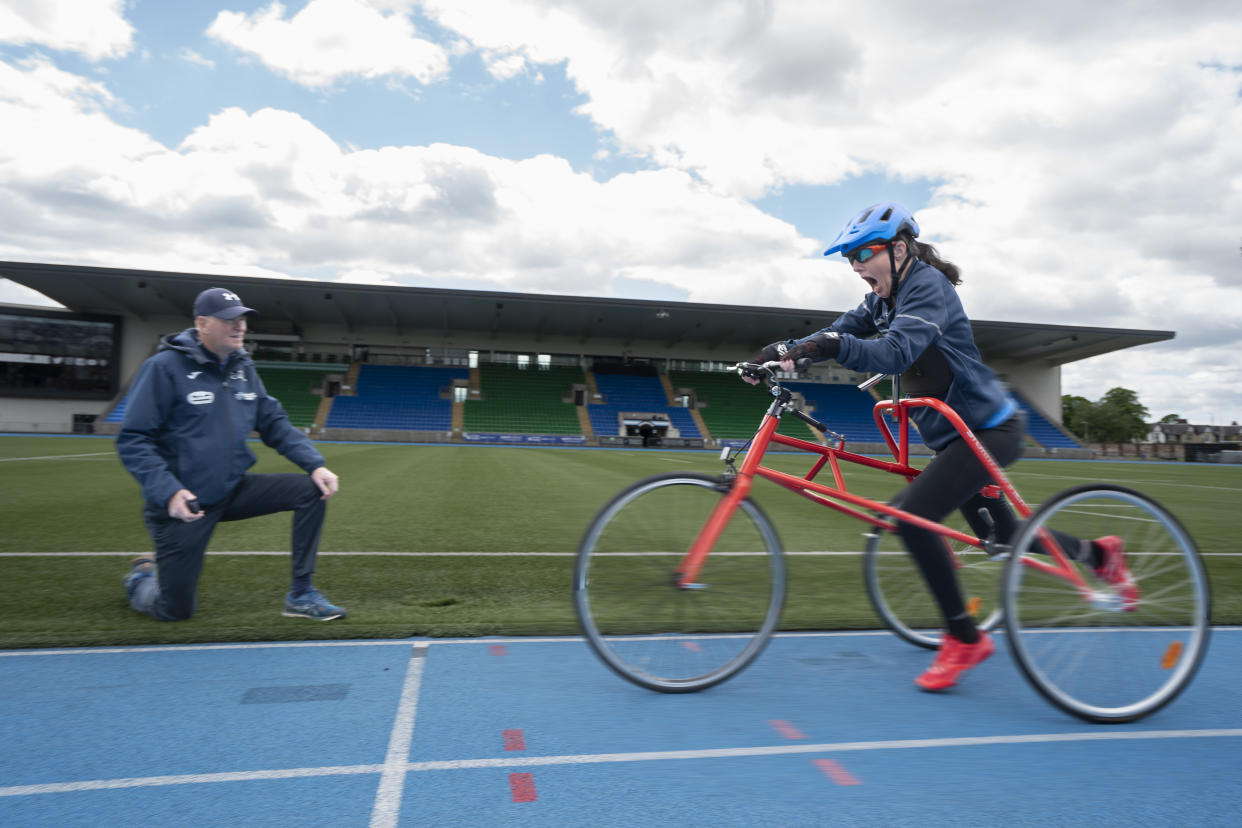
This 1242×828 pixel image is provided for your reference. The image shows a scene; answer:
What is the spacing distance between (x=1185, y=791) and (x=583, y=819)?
1.56 metres

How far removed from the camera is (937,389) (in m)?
2.53

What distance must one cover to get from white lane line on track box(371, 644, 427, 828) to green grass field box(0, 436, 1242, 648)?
61 cm

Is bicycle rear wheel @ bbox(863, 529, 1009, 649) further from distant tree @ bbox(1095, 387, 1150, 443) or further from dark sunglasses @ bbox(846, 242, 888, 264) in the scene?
distant tree @ bbox(1095, 387, 1150, 443)

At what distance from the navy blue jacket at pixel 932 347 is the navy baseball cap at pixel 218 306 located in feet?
8.17

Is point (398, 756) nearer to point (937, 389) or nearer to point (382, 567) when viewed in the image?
point (937, 389)

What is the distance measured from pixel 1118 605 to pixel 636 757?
174cm

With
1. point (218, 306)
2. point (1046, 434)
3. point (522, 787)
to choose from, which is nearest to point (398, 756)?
point (522, 787)

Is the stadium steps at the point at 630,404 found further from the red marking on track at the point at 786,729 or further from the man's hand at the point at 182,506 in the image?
the red marking on track at the point at 786,729

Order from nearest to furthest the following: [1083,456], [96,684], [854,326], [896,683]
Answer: [96,684] → [896,683] → [854,326] → [1083,456]

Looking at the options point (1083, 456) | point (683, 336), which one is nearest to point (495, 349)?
point (683, 336)

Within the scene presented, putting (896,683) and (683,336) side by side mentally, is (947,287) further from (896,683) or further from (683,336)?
(683,336)

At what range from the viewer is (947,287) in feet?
7.98

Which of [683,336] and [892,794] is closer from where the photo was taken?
[892,794]

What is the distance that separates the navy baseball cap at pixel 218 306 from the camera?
118 inches
